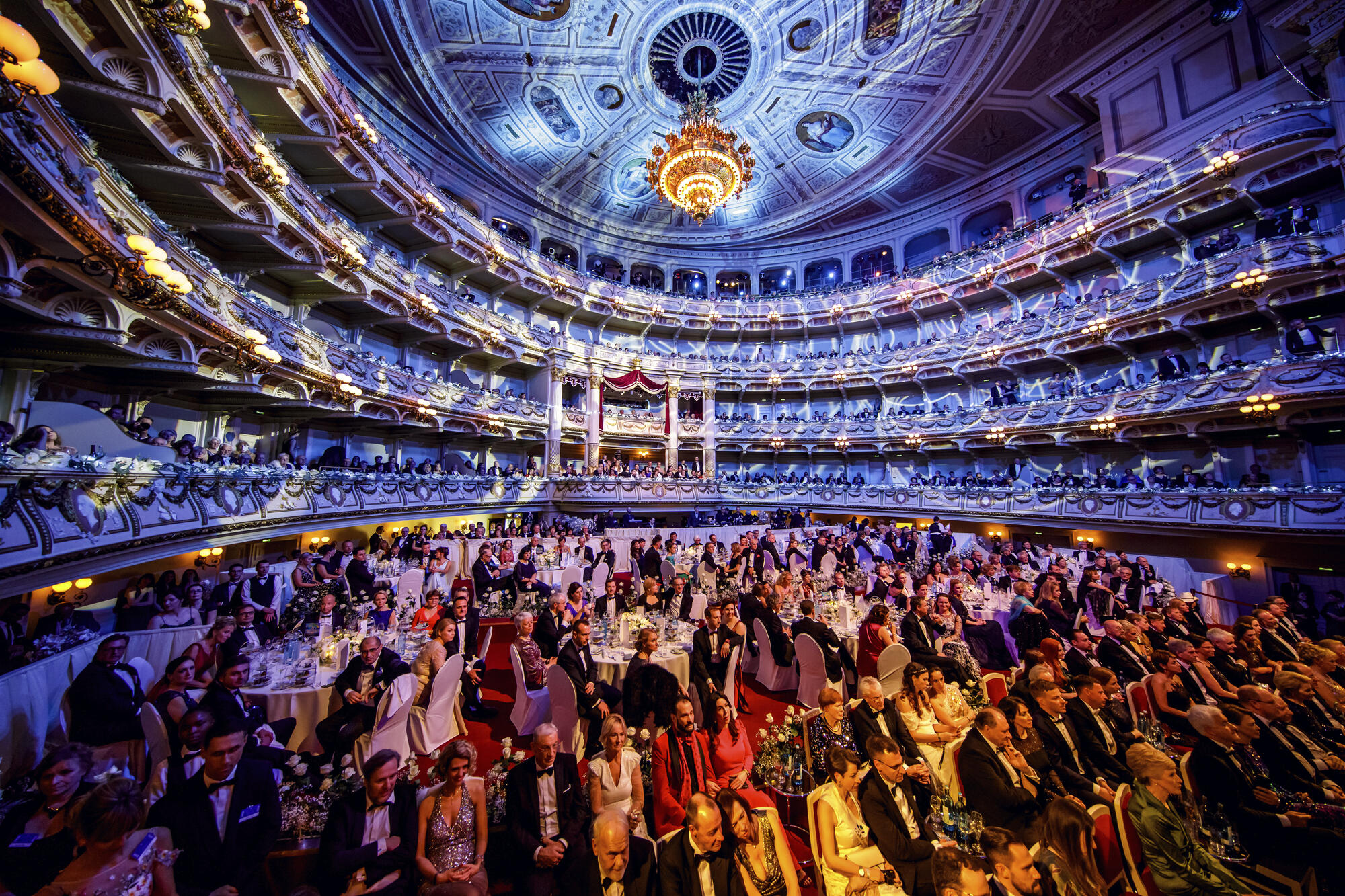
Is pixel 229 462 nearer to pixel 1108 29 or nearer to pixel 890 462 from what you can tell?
pixel 890 462

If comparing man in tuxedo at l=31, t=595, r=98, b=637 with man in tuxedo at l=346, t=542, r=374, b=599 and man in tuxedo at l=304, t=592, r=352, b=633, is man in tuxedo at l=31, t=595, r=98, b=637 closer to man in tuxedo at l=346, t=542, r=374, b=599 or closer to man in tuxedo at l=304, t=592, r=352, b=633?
man in tuxedo at l=304, t=592, r=352, b=633

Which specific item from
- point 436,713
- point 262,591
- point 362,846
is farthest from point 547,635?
point 262,591

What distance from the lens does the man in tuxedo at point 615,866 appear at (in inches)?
106

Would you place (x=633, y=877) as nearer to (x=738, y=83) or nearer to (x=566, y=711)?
(x=566, y=711)

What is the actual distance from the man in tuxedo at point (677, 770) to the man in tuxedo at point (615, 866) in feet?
2.00

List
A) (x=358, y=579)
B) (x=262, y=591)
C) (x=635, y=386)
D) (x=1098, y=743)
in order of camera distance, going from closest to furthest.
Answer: (x=1098, y=743) < (x=262, y=591) < (x=358, y=579) < (x=635, y=386)

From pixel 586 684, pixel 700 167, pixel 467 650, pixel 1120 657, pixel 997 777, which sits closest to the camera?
pixel 997 777

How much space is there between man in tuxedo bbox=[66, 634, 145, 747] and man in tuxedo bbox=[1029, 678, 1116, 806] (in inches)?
288

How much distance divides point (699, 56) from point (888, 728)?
22.8 metres

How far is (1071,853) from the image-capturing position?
2.77 m

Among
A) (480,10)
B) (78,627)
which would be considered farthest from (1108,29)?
(78,627)

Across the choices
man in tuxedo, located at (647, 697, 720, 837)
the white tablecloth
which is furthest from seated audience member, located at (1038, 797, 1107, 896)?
the white tablecloth

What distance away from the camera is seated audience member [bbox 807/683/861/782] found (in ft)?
12.8

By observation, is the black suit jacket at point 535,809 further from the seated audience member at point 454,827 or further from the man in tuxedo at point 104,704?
the man in tuxedo at point 104,704
